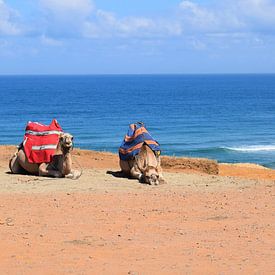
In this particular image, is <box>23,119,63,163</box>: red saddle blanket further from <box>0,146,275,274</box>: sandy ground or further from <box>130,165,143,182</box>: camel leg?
<box>130,165,143,182</box>: camel leg

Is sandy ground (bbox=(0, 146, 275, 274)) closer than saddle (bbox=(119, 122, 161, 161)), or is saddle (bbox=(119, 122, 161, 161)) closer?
sandy ground (bbox=(0, 146, 275, 274))

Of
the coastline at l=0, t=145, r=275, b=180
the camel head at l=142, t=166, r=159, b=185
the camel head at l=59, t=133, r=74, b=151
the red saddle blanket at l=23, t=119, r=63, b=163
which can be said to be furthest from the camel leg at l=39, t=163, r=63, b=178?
the coastline at l=0, t=145, r=275, b=180

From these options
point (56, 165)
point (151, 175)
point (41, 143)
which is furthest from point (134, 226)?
point (41, 143)

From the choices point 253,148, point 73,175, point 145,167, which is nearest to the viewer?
point 73,175

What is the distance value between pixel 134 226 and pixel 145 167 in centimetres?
543

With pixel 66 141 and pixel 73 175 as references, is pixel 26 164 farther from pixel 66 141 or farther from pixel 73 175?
pixel 66 141

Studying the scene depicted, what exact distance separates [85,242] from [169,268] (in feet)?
5.20

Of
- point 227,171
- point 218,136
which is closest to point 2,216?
point 227,171

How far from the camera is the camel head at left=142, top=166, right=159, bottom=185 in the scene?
613 inches

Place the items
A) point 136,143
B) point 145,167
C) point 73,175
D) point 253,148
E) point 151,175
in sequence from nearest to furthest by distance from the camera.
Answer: point 151,175 → point 73,175 → point 145,167 → point 136,143 → point 253,148

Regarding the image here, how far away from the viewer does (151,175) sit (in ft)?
51.3

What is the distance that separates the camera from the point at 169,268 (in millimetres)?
8570

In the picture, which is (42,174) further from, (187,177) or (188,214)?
(188,214)

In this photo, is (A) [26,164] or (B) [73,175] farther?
(A) [26,164]
